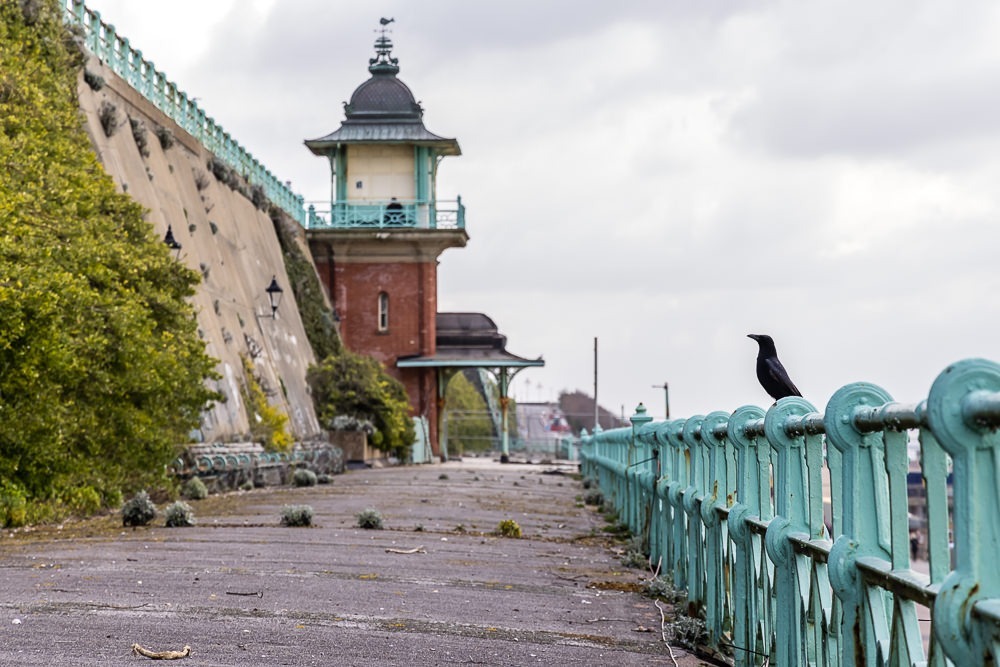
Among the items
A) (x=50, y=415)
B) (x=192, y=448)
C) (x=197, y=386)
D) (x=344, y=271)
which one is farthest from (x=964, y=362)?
(x=344, y=271)

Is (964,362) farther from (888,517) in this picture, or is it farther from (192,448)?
(192,448)

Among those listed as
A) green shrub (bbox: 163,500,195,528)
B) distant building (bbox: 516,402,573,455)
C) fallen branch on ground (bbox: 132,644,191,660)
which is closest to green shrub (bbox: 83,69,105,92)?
green shrub (bbox: 163,500,195,528)

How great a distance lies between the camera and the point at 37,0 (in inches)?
869

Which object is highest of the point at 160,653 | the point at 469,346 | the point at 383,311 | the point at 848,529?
the point at 383,311

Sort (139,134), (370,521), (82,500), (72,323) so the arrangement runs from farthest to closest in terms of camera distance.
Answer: (139,134)
(82,500)
(72,323)
(370,521)

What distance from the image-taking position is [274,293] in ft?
130

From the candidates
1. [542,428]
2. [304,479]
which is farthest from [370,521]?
[542,428]

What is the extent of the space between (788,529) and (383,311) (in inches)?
1863

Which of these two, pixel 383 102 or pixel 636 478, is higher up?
pixel 383 102

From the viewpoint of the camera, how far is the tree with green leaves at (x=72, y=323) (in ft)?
47.0

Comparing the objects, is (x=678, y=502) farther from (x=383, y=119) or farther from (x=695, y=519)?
(x=383, y=119)

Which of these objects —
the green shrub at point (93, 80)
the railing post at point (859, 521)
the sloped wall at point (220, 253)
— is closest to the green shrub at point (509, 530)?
the railing post at point (859, 521)

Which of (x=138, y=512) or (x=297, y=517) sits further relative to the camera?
(x=297, y=517)

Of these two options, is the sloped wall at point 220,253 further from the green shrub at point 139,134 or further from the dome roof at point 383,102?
the dome roof at point 383,102
